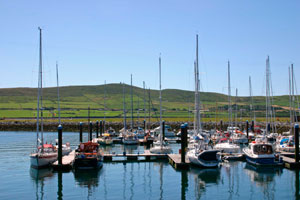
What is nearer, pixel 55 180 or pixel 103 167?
pixel 55 180

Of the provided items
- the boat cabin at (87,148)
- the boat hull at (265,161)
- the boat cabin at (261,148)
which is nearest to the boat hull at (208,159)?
the boat hull at (265,161)

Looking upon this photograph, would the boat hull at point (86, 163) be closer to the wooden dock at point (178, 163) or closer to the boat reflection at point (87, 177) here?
the boat reflection at point (87, 177)

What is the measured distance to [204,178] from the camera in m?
37.3

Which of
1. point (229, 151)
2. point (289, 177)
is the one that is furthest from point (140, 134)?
point (289, 177)

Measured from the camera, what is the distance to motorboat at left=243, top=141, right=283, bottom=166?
1666 inches

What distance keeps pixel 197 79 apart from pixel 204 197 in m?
21.4

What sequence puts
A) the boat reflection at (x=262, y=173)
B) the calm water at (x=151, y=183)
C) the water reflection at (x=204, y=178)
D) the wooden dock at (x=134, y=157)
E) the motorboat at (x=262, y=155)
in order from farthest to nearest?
the wooden dock at (x=134, y=157)
the motorboat at (x=262, y=155)
the boat reflection at (x=262, y=173)
the water reflection at (x=204, y=178)
the calm water at (x=151, y=183)

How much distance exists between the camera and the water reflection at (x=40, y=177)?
31.6m

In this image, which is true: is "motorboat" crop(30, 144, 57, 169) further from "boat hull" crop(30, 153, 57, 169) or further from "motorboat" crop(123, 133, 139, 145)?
"motorboat" crop(123, 133, 139, 145)

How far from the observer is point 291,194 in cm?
3150

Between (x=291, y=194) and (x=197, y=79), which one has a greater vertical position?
(x=197, y=79)

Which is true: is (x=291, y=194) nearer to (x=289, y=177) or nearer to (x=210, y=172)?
(x=289, y=177)

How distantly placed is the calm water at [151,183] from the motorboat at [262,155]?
1006 mm

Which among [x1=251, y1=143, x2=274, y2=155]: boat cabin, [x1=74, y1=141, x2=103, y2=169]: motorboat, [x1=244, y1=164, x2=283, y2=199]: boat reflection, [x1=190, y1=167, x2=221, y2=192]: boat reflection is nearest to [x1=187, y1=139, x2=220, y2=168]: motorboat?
[x1=190, y1=167, x2=221, y2=192]: boat reflection
